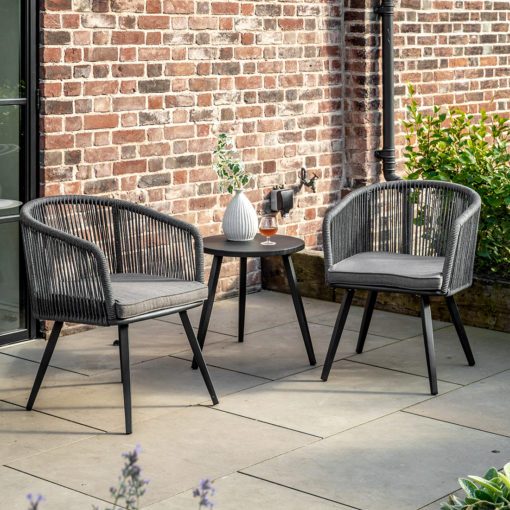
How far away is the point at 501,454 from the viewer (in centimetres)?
405

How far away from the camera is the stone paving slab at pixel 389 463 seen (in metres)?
3.70

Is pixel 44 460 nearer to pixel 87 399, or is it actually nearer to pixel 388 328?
pixel 87 399

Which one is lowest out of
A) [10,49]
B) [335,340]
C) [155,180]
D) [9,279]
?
[335,340]

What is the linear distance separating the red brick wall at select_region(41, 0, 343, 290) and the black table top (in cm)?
76

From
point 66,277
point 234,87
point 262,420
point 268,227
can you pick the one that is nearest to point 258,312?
point 268,227

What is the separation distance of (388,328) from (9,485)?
2553 mm

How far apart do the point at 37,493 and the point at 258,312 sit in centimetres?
270

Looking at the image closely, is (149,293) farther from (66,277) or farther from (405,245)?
(405,245)

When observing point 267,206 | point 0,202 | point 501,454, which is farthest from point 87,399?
point 267,206

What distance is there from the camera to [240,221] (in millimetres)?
5230

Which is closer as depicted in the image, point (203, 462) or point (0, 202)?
point (203, 462)

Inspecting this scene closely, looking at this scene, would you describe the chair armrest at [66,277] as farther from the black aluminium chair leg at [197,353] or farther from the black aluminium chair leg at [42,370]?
the black aluminium chair leg at [197,353]

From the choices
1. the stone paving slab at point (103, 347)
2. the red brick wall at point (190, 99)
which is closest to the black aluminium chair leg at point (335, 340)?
the stone paving slab at point (103, 347)

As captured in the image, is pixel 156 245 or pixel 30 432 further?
pixel 156 245
